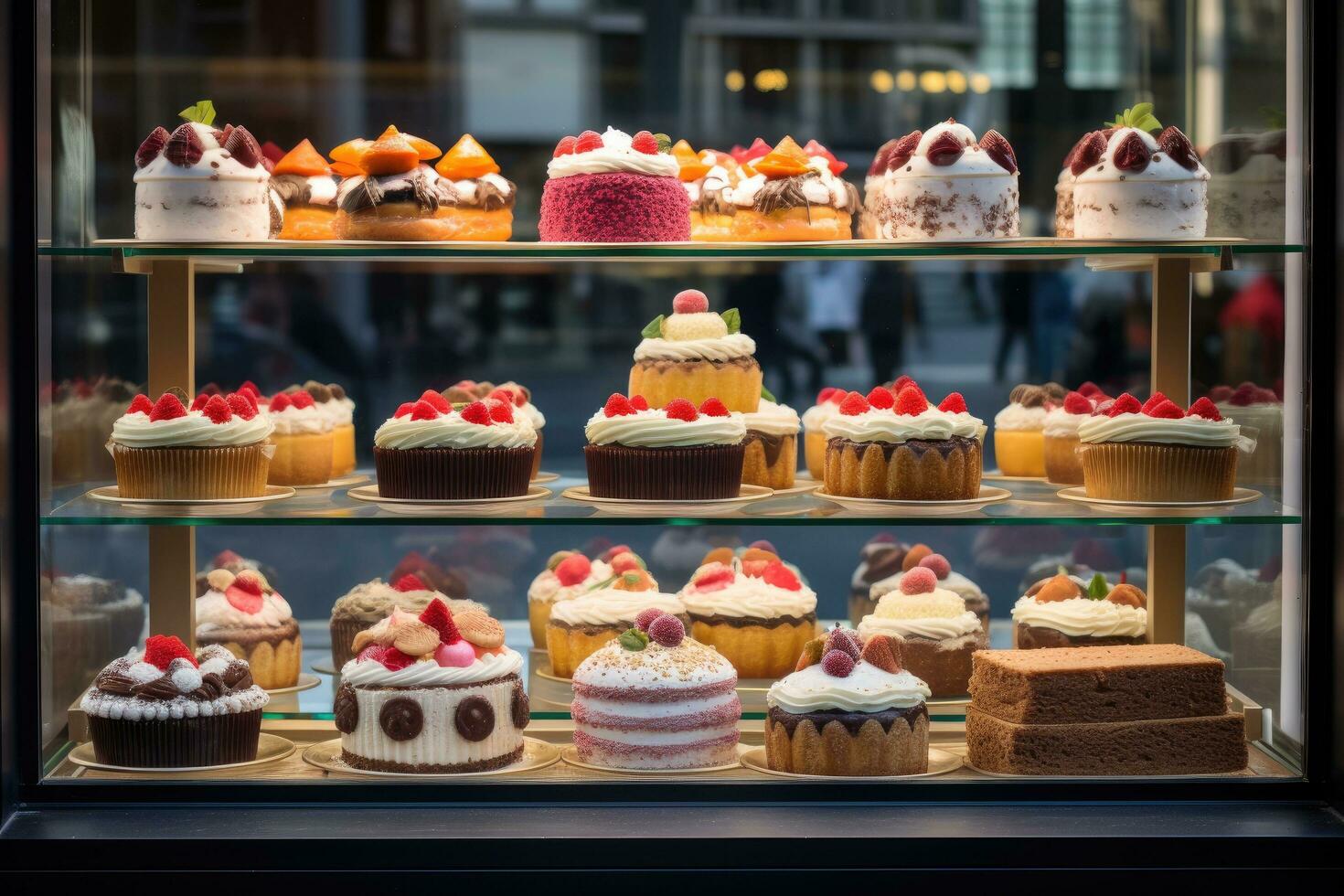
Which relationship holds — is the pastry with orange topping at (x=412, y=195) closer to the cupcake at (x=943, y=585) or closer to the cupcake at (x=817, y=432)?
the cupcake at (x=817, y=432)

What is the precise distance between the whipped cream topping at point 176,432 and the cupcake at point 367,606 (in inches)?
28.4

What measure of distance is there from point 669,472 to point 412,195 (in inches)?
31.1

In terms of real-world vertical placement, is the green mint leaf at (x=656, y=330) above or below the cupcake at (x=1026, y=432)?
above

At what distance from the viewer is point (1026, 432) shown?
12.2ft

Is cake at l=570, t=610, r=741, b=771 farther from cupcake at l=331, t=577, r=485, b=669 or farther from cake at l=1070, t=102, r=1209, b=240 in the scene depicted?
cake at l=1070, t=102, r=1209, b=240

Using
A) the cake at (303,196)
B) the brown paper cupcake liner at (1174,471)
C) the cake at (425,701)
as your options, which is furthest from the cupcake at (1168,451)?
the cake at (303,196)

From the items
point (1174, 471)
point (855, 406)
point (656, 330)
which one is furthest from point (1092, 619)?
point (656, 330)

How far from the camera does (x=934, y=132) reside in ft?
10.5

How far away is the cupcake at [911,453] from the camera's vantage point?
3172 millimetres
